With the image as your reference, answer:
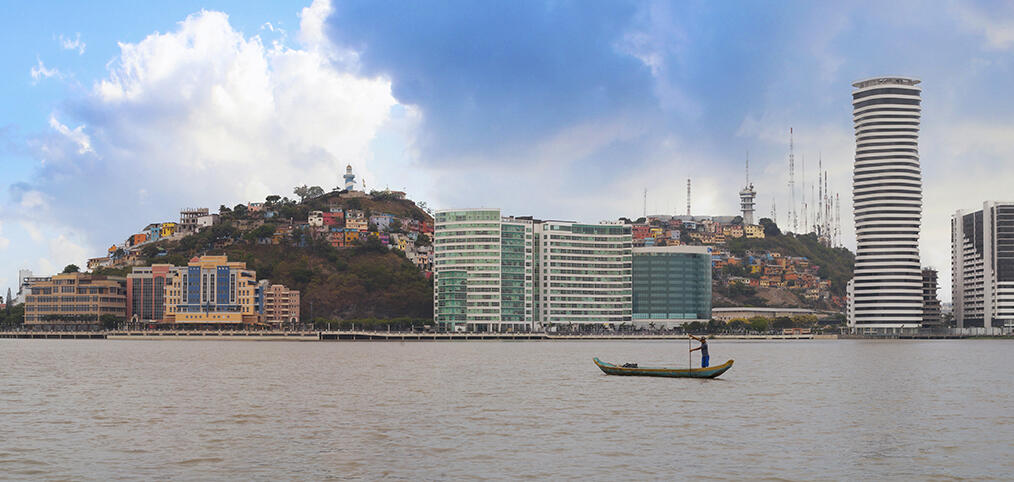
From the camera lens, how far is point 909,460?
47906 mm

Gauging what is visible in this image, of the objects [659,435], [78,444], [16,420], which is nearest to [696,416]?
[659,435]

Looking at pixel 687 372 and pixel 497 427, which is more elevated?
pixel 497 427

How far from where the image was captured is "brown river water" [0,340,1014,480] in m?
44.9

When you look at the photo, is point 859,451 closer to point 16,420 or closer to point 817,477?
point 817,477

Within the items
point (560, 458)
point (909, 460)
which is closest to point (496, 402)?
point (560, 458)

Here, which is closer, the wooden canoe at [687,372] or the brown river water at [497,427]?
the brown river water at [497,427]

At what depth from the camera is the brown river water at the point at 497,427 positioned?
44906 millimetres

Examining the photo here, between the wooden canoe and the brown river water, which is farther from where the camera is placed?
the wooden canoe

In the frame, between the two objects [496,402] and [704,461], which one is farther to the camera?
[496,402]

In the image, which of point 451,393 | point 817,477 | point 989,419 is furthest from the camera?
point 451,393

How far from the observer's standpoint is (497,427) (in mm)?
59031

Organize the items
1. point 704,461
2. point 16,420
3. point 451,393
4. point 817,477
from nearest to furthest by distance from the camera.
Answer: point 817,477
point 704,461
point 16,420
point 451,393

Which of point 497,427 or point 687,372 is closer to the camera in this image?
point 497,427

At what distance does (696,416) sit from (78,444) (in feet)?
110
